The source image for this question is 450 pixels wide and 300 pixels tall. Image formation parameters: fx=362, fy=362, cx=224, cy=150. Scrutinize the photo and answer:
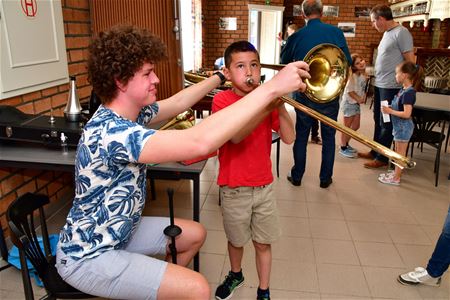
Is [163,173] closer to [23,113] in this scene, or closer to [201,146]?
[201,146]

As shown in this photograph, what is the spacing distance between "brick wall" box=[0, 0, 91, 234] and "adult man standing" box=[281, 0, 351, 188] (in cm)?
175

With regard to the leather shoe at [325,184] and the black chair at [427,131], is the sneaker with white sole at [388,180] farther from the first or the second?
the leather shoe at [325,184]

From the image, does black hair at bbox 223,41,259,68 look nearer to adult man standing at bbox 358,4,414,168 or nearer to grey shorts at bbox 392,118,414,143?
grey shorts at bbox 392,118,414,143

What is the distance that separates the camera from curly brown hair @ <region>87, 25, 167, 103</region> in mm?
1247

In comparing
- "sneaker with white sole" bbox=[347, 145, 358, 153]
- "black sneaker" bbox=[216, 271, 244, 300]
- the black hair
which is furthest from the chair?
"sneaker with white sole" bbox=[347, 145, 358, 153]

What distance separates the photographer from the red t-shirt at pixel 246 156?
166 centimetres

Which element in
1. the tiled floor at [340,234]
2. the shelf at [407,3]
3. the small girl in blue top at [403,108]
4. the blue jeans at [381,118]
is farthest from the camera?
the shelf at [407,3]

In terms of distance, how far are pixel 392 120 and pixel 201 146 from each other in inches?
118

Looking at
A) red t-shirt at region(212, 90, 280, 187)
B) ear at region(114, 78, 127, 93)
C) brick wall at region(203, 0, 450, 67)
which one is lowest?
red t-shirt at region(212, 90, 280, 187)

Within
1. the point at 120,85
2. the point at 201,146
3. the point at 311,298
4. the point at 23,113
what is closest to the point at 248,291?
the point at 311,298

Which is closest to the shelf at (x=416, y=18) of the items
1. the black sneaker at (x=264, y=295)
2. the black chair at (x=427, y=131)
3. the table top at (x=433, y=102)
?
the table top at (x=433, y=102)

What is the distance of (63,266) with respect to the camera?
1300 mm

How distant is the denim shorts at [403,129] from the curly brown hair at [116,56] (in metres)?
2.91

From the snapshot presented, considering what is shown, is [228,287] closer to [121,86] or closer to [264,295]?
[264,295]
